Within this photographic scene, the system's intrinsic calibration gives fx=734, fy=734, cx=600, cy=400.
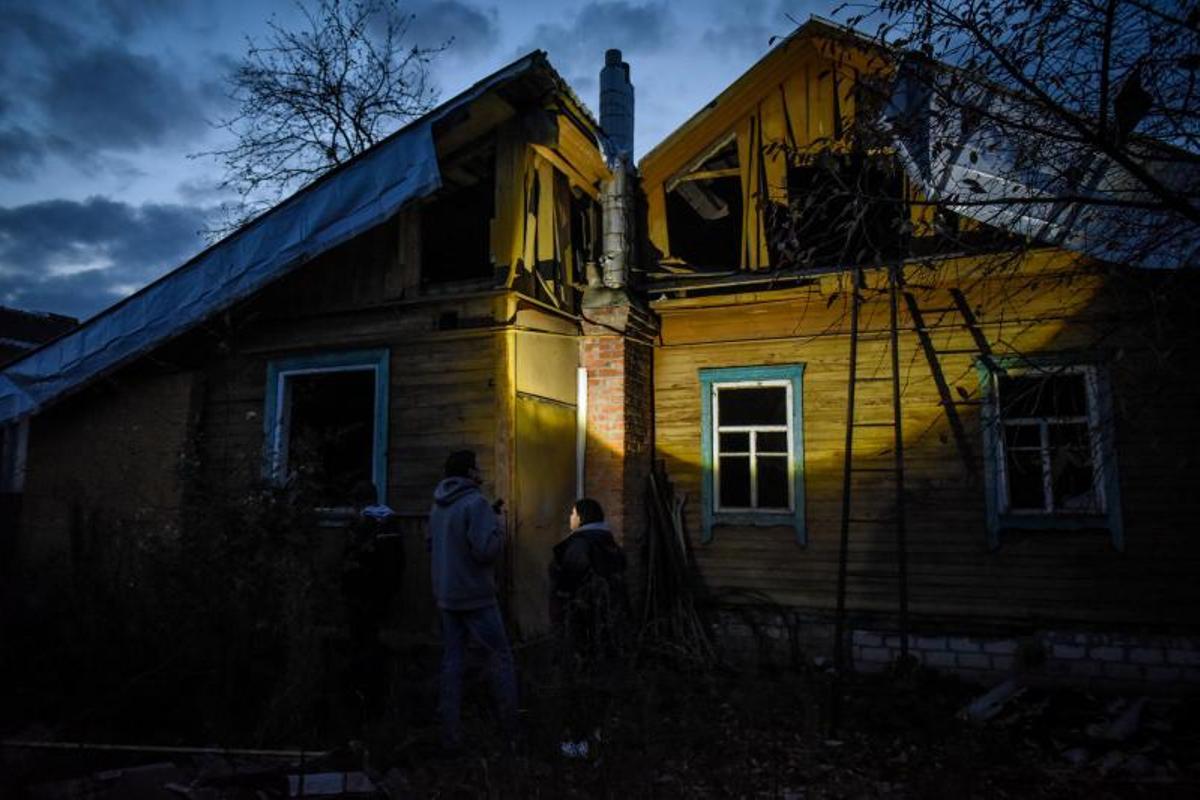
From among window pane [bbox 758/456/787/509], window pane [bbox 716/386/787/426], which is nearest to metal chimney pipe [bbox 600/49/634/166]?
window pane [bbox 716/386/787/426]

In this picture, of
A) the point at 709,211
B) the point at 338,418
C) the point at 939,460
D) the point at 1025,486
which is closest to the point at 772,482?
the point at 939,460

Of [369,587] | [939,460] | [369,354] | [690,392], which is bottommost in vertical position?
[369,587]

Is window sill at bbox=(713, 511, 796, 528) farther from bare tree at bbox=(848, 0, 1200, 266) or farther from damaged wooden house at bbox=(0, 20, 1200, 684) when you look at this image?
bare tree at bbox=(848, 0, 1200, 266)

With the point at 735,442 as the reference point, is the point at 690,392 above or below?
above

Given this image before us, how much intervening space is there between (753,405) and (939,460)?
204cm

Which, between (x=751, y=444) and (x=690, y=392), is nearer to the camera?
(x=751, y=444)

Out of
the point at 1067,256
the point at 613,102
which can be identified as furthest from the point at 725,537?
the point at 613,102

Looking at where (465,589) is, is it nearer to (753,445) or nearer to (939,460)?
(753,445)

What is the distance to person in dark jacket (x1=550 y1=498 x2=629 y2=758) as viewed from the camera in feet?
17.4

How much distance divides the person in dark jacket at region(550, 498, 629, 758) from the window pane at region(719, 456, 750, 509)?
8.21 feet

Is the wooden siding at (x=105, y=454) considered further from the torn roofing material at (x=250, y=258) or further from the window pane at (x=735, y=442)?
the window pane at (x=735, y=442)

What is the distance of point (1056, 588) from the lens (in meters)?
7.14

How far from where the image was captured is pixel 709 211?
9367mm

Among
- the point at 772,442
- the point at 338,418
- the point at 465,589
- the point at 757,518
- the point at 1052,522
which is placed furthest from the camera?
the point at 338,418
